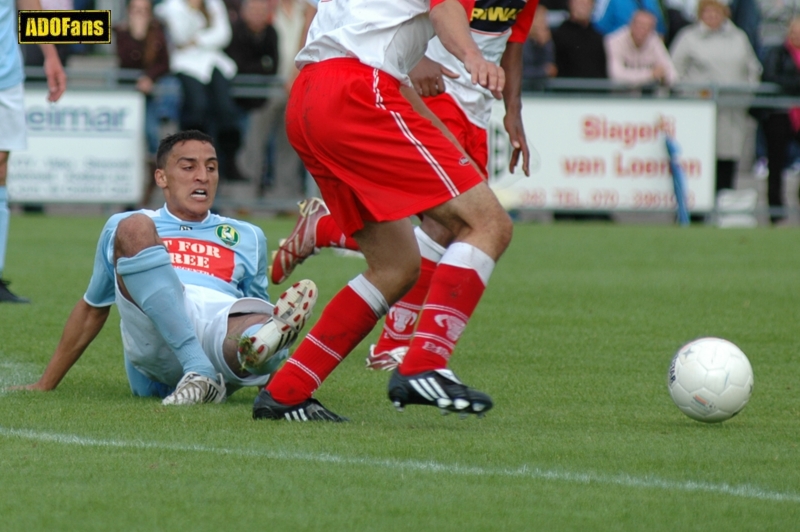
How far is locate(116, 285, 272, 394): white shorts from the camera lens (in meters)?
5.46

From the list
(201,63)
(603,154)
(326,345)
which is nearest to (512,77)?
(326,345)

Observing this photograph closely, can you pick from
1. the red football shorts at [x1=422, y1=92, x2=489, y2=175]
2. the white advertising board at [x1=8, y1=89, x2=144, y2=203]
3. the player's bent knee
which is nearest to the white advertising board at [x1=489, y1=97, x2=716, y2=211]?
the white advertising board at [x1=8, y1=89, x2=144, y2=203]

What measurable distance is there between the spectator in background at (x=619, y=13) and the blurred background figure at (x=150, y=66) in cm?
535

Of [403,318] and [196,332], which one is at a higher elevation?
[196,332]

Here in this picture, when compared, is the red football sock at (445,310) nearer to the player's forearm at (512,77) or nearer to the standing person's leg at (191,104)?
the player's forearm at (512,77)

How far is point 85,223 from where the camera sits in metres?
15.7

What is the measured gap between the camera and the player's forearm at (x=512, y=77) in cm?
662

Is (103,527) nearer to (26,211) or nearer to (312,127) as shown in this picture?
(312,127)

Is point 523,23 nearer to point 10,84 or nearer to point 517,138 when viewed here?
point 517,138

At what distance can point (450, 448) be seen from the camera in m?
4.56

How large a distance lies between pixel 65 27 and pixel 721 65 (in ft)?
38.7

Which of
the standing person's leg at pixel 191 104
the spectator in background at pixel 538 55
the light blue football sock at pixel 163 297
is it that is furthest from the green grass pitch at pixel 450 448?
the spectator in background at pixel 538 55

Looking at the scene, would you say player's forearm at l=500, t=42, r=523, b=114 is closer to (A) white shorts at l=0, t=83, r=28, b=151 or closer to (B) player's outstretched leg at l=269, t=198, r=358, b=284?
(B) player's outstretched leg at l=269, t=198, r=358, b=284

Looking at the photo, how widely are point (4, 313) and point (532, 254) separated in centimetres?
590
